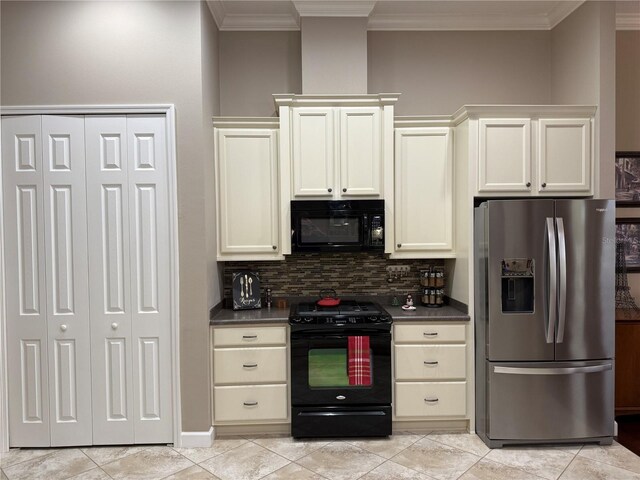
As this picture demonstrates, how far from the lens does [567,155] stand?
121 inches

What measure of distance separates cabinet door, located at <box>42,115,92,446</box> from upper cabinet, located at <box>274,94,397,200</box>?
1.48m

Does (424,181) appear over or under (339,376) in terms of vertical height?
over

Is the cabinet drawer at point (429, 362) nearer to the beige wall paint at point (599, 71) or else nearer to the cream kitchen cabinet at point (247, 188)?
the cream kitchen cabinet at point (247, 188)

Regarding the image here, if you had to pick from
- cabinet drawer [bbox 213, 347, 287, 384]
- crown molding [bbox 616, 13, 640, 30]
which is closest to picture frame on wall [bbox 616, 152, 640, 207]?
crown molding [bbox 616, 13, 640, 30]

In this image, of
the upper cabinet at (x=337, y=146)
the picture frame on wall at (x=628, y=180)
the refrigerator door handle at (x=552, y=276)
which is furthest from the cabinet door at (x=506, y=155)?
the picture frame on wall at (x=628, y=180)

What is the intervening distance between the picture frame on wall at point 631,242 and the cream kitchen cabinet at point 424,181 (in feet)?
5.35

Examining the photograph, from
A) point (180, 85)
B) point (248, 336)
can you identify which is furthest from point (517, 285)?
point (180, 85)

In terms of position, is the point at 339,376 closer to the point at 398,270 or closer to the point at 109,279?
the point at 398,270

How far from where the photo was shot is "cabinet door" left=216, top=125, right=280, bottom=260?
3277 mm

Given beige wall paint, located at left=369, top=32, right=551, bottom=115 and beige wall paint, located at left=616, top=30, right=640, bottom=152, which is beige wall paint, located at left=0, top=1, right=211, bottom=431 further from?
beige wall paint, located at left=616, top=30, right=640, bottom=152

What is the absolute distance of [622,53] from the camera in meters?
3.58

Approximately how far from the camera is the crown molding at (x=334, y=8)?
10.7ft

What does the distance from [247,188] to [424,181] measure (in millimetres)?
1390

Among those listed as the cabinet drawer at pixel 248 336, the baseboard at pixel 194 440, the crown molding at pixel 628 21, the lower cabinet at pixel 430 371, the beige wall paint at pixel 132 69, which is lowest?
the baseboard at pixel 194 440
